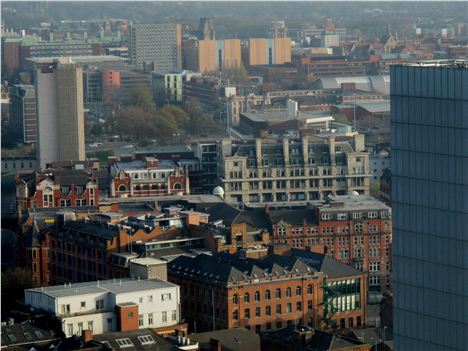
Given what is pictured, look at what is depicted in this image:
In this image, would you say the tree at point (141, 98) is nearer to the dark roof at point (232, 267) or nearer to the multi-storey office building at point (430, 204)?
the dark roof at point (232, 267)

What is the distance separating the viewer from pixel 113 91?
148 m

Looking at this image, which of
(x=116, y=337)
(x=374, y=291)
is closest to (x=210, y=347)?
(x=116, y=337)

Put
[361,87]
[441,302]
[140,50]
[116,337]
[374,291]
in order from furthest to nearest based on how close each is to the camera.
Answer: [140,50] → [361,87] → [374,291] → [116,337] → [441,302]

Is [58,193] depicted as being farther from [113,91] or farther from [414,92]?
[113,91]

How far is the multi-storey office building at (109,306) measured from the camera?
49.8 meters

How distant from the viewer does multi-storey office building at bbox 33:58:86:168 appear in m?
94.4

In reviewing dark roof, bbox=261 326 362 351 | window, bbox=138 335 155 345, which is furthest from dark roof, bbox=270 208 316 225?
window, bbox=138 335 155 345

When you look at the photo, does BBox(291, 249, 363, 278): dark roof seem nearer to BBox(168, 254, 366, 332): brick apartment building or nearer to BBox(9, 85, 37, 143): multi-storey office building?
BBox(168, 254, 366, 332): brick apartment building

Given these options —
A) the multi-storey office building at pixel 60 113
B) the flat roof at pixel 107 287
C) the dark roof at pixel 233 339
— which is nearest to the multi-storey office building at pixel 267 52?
the multi-storey office building at pixel 60 113

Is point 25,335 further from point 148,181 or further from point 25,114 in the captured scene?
point 25,114

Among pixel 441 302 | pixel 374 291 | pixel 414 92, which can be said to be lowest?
pixel 374 291

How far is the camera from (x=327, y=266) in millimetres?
57406

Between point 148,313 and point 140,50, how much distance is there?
419ft

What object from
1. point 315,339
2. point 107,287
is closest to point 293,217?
point 107,287
